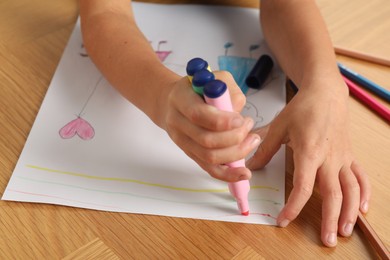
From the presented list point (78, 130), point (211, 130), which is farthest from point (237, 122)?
point (78, 130)

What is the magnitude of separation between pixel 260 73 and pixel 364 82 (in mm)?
129

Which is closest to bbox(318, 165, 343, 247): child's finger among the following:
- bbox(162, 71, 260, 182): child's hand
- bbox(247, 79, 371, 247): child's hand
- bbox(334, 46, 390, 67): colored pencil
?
bbox(247, 79, 371, 247): child's hand

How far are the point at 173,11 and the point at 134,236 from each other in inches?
15.8

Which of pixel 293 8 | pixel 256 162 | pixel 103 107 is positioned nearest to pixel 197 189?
pixel 256 162

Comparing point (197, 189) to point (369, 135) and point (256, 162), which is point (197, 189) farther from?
point (369, 135)

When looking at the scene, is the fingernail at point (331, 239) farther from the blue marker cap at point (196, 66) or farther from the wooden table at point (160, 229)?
the blue marker cap at point (196, 66)

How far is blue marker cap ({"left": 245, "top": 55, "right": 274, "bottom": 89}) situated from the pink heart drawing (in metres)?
0.20

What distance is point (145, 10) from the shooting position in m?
0.83

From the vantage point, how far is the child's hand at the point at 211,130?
0.46 metres

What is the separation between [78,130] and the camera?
636 mm

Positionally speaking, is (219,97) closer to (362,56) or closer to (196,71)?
(196,71)

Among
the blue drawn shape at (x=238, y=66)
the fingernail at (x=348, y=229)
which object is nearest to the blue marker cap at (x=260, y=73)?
the blue drawn shape at (x=238, y=66)

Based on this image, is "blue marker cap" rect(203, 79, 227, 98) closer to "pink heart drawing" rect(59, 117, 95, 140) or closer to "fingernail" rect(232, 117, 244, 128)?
"fingernail" rect(232, 117, 244, 128)

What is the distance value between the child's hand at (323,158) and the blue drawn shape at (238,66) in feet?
0.38
